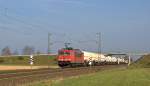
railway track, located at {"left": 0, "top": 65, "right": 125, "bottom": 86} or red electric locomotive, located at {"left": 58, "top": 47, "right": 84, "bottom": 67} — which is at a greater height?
red electric locomotive, located at {"left": 58, "top": 47, "right": 84, "bottom": 67}

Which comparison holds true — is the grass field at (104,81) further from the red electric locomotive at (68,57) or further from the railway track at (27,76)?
the red electric locomotive at (68,57)

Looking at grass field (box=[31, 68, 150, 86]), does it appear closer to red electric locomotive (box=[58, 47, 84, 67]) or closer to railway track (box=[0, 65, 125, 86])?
railway track (box=[0, 65, 125, 86])

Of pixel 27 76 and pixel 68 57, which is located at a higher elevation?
pixel 68 57

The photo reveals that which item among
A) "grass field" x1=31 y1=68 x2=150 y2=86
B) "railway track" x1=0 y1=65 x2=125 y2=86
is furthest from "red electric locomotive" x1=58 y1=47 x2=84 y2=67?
"grass field" x1=31 y1=68 x2=150 y2=86

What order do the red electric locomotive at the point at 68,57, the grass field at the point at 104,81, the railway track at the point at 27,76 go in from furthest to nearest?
the red electric locomotive at the point at 68,57 → the railway track at the point at 27,76 → the grass field at the point at 104,81

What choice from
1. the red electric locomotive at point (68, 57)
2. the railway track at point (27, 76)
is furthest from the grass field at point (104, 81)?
the red electric locomotive at point (68, 57)

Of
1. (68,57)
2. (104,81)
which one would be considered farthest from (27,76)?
(68,57)

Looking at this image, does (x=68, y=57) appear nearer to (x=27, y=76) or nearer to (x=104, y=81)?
(x=27, y=76)

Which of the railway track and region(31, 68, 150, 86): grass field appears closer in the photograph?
→ region(31, 68, 150, 86): grass field

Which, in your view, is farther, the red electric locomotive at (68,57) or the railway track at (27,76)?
the red electric locomotive at (68,57)

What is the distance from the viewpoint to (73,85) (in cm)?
2453

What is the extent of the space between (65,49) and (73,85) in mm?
49450

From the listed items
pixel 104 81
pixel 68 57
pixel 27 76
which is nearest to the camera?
pixel 104 81

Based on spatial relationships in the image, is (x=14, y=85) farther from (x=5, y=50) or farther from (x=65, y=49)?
(x=5, y=50)
